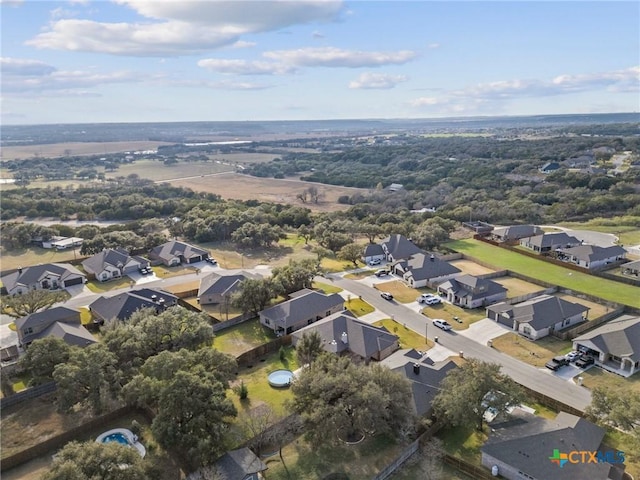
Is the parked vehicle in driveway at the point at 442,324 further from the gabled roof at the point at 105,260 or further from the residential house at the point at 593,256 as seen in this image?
the gabled roof at the point at 105,260

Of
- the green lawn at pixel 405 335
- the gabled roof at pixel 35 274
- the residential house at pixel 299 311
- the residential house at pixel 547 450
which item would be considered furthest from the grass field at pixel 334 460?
the gabled roof at pixel 35 274

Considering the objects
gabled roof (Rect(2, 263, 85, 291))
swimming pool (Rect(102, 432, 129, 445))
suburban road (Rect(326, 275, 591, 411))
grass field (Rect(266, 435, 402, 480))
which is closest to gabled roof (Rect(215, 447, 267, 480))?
grass field (Rect(266, 435, 402, 480))

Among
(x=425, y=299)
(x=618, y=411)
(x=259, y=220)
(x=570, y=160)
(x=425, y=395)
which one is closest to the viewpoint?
(x=618, y=411)

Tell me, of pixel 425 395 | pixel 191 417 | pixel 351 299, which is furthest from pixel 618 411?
pixel 351 299

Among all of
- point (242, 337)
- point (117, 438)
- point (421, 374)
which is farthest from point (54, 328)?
point (421, 374)

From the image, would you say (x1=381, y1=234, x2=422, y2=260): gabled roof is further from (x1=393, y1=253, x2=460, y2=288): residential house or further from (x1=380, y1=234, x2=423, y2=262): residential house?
(x1=393, y1=253, x2=460, y2=288): residential house

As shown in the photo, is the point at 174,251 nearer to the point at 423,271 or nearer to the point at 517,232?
the point at 423,271

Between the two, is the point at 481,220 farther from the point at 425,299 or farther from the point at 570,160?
the point at 570,160
